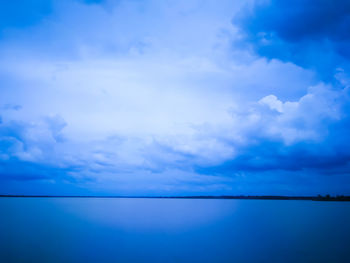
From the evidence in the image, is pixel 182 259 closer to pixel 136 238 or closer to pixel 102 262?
pixel 102 262

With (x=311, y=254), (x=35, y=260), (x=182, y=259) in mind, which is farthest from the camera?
(x=311, y=254)

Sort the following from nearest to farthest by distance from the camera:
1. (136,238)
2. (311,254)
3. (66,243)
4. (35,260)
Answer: (35,260) < (311,254) < (66,243) < (136,238)

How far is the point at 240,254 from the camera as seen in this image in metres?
23.1

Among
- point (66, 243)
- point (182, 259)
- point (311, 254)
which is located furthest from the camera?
point (66, 243)

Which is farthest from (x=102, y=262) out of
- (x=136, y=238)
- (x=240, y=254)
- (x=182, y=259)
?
(x=240, y=254)

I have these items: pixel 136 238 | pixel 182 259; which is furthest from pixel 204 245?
pixel 136 238

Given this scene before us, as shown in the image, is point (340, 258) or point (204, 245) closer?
point (340, 258)

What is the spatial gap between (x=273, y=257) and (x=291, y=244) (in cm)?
660

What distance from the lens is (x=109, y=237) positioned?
29906 millimetres

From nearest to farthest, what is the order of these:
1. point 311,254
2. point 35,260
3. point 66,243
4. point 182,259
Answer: point 35,260, point 182,259, point 311,254, point 66,243

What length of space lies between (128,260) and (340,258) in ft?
57.2

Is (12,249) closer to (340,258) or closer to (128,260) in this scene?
(128,260)

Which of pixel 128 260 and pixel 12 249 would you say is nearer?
pixel 128 260

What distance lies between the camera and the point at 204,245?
1040 inches
